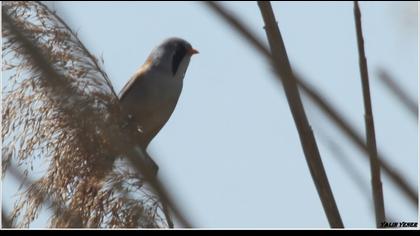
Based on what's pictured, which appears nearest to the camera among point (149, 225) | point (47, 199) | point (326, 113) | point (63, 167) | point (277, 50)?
point (326, 113)

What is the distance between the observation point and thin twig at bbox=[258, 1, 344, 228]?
1.18m

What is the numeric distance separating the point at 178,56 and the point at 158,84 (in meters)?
0.41

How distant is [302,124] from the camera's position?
49.3 inches

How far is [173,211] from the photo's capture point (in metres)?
1.07

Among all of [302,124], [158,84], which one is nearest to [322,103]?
[302,124]

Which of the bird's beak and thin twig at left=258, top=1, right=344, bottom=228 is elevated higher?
thin twig at left=258, top=1, right=344, bottom=228

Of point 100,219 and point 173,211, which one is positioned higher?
point 173,211

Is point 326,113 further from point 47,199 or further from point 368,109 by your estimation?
point 47,199

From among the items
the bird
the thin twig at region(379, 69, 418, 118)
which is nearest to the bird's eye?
the bird

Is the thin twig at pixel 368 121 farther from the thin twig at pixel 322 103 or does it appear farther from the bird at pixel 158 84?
the bird at pixel 158 84

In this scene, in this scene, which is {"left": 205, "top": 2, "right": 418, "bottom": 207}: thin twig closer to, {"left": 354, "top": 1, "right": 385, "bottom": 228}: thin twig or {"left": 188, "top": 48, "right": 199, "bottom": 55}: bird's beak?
{"left": 354, "top": 1, "right": 385, "bottom": 228}: thin twig

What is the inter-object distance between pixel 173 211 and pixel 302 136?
30 cm
